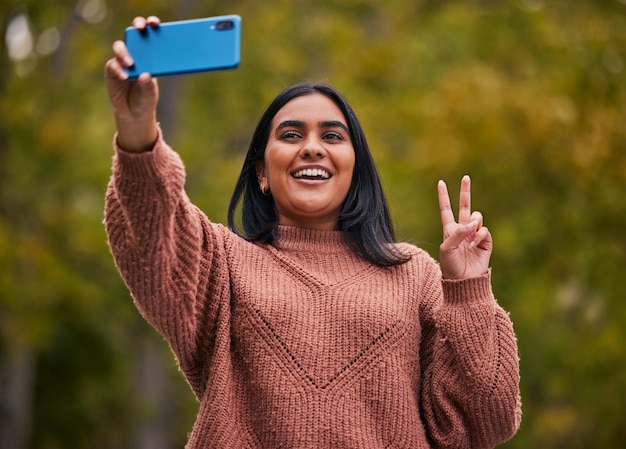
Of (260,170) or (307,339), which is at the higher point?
(260,170)

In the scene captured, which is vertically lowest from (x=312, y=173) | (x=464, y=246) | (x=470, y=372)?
(x=470, y=372)

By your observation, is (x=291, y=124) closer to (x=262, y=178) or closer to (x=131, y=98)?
(x=262, y=178)

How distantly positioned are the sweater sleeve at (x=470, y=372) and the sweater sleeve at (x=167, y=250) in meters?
0.63

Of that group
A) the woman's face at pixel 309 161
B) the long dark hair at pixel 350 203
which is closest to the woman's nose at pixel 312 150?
the woman's face at pixel 309 161

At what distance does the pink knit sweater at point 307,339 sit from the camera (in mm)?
3473

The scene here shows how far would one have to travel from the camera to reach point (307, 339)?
359 centimetres

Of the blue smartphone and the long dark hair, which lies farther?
the long dark hair

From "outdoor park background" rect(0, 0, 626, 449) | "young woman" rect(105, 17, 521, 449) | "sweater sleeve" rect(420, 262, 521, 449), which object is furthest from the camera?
"outdoor park background" rect(0, 0, 626, 449)

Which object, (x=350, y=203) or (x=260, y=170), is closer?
(x=350, y=203)

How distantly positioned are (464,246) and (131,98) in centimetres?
108

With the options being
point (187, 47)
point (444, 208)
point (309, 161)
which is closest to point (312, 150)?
point (309, 161)

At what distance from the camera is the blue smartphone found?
3.15 m

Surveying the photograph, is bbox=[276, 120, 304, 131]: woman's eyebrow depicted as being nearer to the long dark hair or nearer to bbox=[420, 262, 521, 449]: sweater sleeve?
the long dark hair

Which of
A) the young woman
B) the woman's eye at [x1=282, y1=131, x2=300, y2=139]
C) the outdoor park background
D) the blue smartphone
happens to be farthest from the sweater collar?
the outdoor park background
